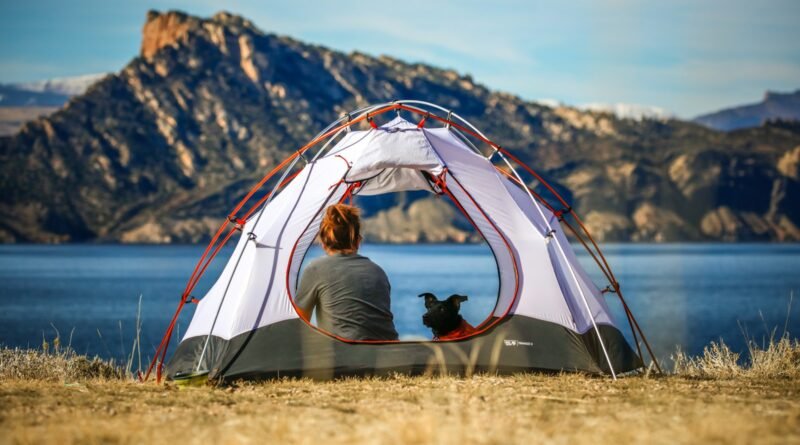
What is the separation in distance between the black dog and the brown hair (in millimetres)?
1038

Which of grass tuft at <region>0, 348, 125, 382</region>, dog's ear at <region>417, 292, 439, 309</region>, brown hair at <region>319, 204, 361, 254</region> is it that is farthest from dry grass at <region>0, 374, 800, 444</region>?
grass tuft at <region>0, 348, 125, 382</region>

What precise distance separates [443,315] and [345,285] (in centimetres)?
121

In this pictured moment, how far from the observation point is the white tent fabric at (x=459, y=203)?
30.4ft

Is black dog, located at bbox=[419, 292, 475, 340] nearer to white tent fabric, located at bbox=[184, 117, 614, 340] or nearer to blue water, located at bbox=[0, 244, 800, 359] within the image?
white tent fabric, located at bbox=[184, 117, 614, 340]

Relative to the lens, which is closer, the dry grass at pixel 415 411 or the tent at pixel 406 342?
the dry grass at pixel 415 411

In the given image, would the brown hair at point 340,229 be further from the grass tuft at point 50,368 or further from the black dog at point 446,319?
the grass tuft at point 50,368

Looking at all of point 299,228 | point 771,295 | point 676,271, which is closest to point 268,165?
point 676,271

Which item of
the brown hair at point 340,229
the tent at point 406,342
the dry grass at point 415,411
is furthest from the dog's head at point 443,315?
the brown hair at point 340,229

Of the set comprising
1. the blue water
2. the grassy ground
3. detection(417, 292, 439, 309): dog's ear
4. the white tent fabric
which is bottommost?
the blue water

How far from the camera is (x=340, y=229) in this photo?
8836 millimetres

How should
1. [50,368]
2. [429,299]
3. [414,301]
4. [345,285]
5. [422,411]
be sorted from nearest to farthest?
[422,411], [345,285], [429,299], [50,368], [414,301]

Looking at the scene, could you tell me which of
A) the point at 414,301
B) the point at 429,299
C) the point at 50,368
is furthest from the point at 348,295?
the point at 414,301

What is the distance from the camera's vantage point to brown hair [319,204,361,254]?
28.8 feet

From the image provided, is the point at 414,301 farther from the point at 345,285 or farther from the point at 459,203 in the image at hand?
the point at 345,285
